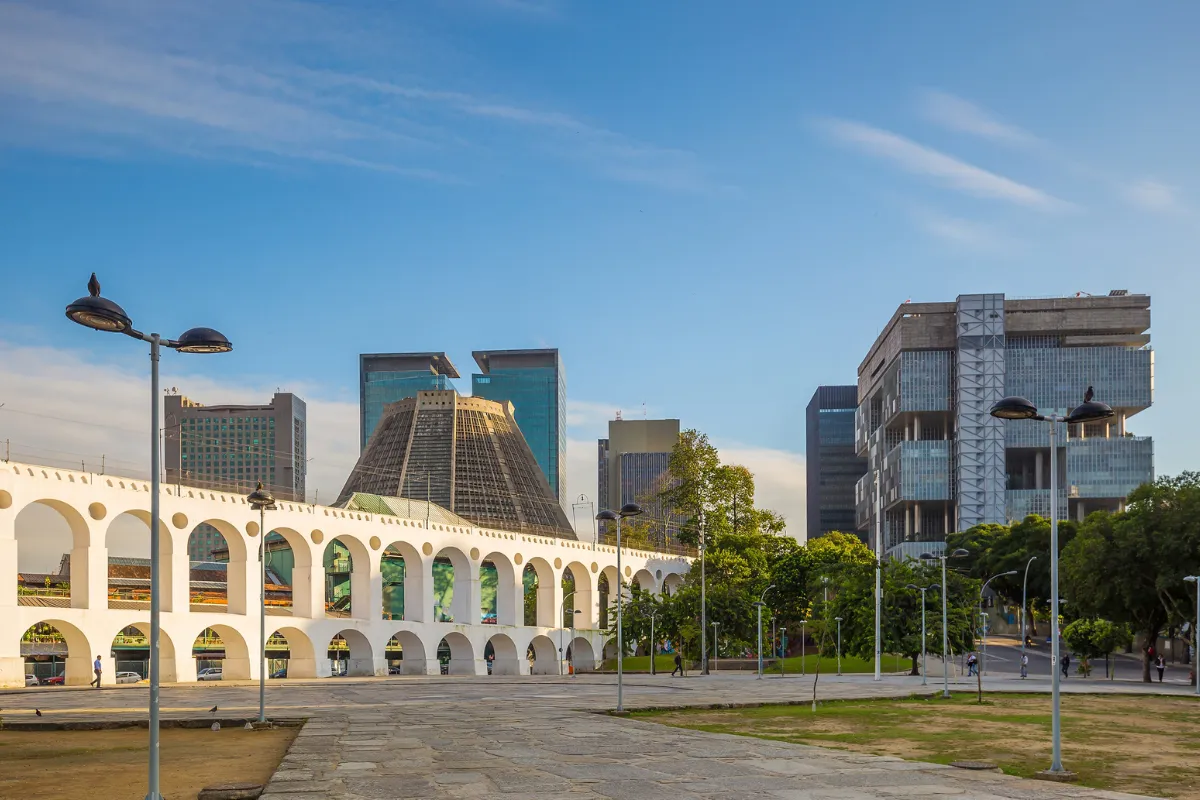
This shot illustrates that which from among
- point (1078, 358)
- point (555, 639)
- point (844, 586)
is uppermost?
point (1078, 358)

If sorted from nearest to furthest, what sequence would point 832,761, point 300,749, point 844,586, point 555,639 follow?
point 832,761, point 300,749, point 844,586, point 555,639

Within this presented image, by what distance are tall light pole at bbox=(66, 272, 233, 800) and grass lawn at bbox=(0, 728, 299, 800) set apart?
8.52 ft

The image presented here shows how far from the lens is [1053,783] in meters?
16.1

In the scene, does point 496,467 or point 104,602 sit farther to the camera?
point 496,467

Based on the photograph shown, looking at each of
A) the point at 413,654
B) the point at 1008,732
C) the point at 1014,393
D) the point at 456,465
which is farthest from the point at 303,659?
the point at 1014,393

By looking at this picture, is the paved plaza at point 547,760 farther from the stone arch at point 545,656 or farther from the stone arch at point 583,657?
the stone arch at point 583,657

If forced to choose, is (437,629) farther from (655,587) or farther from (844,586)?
(655,587)

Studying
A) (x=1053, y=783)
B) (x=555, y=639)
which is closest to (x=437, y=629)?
(x=555, y=639)

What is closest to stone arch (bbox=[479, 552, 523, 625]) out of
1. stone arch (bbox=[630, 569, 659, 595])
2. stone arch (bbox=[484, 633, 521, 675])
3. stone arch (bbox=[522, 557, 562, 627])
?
stone arch (bbox=[484, 633, 521, 675])

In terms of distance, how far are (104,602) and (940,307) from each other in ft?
328

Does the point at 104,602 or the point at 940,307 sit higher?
the point at 940,307

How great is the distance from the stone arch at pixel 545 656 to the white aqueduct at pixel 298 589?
0.11 metres

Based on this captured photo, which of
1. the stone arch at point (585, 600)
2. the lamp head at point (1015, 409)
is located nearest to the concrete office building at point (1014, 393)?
the stone arch at point (585, 600)

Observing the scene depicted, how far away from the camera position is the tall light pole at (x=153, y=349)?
43.5ft
